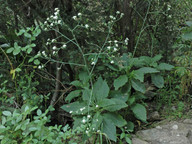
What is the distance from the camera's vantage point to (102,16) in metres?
2.79

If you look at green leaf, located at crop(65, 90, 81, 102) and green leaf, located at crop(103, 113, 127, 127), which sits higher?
green leaf, located at crop(65, 90, 81, 102)

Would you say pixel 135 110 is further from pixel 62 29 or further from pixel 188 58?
pixel 62 29

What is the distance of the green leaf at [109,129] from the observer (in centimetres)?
193

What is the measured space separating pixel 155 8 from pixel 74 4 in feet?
3.87

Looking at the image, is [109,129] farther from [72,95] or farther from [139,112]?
[72,95]

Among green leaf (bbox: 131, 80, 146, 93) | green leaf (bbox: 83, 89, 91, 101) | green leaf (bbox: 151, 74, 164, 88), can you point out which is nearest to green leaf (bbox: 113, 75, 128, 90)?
green leaf (bbox: 131, 80, 146, 93)

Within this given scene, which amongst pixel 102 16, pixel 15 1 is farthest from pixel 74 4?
pixel 15 1

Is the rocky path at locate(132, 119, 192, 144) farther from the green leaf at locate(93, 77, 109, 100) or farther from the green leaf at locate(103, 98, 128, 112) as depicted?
the green leaf at locate(93, 77, 109, 100)

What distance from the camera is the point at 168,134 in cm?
228

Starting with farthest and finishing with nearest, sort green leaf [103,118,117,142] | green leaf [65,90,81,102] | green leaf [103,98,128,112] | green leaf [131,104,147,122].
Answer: green leaf [65,90,81,102], green leaf [131,104,147,122], green leaf [103,98,128,112], green leaf [103,118,117,142]

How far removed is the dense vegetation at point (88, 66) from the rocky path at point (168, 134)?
0.17 meters

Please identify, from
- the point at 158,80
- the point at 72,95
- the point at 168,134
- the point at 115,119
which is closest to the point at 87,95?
the point at 72,95

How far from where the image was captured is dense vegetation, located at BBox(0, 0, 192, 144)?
2.13 metres

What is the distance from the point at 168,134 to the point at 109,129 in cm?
76
